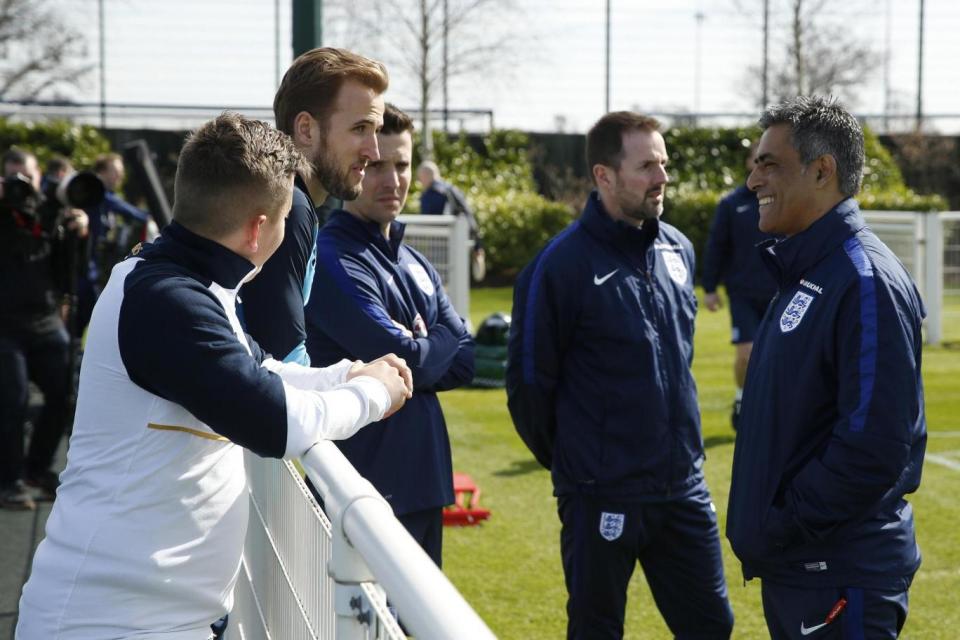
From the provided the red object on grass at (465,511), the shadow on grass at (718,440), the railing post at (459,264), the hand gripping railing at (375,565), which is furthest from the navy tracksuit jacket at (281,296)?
the railing post at (459,264)

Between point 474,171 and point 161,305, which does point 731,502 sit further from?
point 474,171

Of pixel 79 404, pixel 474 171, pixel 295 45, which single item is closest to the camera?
pixel 79 404

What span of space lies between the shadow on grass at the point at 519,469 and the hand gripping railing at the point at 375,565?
5792 millimetres

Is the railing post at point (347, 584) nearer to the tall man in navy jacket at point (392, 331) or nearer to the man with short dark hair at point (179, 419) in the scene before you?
the man with short dark hair at point (179, 419)

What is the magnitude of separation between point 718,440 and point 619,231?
5.17 m

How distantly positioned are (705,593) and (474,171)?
24.0 m

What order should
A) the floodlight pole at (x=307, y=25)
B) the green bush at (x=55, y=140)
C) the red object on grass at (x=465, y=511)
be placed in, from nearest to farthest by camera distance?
the floodlight pole at (x=307, y=25)
the red object on grass at (x=465, y=511)
the green bush at (x=55, y=140)

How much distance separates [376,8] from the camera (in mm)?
32156

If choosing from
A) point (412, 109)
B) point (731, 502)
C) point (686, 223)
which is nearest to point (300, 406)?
point (731, 502)

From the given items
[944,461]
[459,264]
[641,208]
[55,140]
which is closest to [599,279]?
[641,208]

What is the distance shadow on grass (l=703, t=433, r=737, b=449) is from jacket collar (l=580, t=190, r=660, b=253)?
191 inches

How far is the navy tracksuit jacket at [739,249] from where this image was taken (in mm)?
9086

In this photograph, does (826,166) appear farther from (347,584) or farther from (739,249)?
(739,249)

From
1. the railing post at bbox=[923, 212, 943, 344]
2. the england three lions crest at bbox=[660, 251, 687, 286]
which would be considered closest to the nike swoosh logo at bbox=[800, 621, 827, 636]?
the england three lions crest at bbox=[660, 251, 687, 286]
